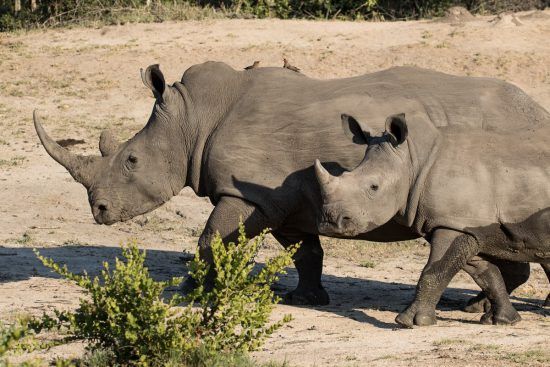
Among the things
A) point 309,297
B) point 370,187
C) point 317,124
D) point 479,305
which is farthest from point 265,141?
point 479,305

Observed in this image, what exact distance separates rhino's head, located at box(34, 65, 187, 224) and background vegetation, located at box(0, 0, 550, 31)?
13.5 m

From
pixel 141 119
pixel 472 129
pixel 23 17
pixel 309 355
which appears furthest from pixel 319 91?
pixel 23 17

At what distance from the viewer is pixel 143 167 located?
10836 mm

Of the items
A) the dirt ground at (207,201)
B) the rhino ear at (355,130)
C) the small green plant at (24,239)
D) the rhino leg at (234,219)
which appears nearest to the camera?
the dirt ground at (207,201)

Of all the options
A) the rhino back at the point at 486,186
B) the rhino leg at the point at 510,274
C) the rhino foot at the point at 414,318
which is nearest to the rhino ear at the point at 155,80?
the rhino back at the point at 486,186

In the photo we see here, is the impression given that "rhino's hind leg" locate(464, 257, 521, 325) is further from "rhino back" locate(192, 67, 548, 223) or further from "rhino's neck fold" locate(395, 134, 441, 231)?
"rhino back" locate(192, 67, 548, 223)

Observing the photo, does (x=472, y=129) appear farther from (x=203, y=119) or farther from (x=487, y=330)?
(x=203, y=119)

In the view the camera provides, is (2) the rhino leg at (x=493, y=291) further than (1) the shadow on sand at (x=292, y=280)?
No

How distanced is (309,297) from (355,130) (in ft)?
5.74

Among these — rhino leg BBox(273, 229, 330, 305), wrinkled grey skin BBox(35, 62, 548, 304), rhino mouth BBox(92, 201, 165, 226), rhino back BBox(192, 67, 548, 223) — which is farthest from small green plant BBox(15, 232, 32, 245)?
rhino back BBox(192, 67, 548, 223)

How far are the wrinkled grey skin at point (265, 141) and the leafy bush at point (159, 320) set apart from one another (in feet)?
7.44

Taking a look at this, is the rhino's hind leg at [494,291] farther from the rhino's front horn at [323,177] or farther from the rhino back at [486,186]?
the rhino's front horn at [323,177]

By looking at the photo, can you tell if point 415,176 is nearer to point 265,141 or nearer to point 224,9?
point 265,141

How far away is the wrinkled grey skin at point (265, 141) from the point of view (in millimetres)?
10125
